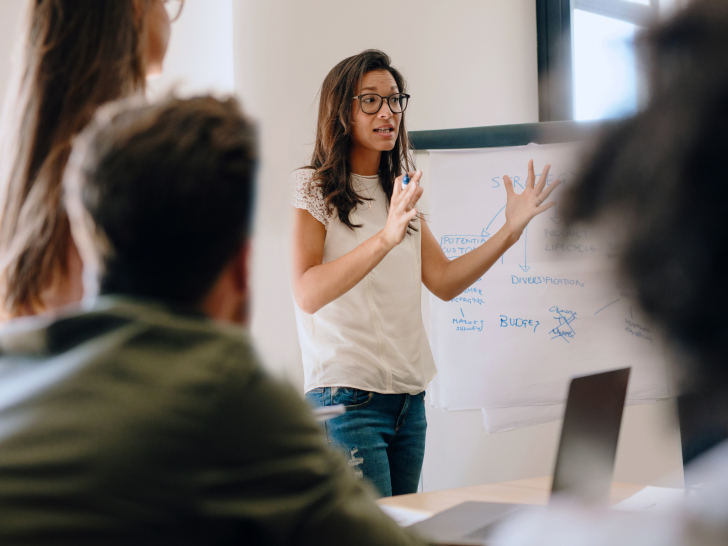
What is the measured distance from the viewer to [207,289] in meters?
0.61

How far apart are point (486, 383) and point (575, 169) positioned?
6.61ft

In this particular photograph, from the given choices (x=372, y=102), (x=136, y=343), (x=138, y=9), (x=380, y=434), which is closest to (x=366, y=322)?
(x=380, y=434)

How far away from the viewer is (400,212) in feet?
5.76

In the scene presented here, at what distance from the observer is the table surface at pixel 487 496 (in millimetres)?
1393

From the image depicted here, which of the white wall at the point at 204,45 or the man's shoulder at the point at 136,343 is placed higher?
the white wall at the point at 204,45

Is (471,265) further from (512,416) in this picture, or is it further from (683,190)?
(683,190)

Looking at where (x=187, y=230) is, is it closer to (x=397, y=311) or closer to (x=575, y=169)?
(x=575, y=169)

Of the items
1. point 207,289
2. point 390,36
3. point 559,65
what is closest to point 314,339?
point 207,289

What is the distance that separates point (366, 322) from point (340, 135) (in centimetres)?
56

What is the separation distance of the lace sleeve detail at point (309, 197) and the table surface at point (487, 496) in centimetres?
78

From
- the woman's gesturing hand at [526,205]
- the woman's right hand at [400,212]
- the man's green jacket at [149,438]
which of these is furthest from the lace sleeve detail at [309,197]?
the man's green jacket at [149,438]

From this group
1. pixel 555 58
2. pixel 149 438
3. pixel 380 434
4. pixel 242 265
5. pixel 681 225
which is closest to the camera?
pixel 681 225

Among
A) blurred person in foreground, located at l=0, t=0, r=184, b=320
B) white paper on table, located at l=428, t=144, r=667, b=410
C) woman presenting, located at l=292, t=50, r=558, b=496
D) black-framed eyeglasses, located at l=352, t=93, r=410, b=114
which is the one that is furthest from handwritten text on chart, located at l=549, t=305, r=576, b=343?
blurred person in foreground, located at l=0, t=0, r=184, b=320

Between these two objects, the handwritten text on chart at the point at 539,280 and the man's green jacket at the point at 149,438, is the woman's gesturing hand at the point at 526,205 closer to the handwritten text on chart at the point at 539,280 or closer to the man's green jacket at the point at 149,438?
the handwritten text on chart at the point at 539,280
